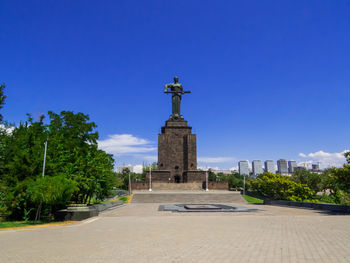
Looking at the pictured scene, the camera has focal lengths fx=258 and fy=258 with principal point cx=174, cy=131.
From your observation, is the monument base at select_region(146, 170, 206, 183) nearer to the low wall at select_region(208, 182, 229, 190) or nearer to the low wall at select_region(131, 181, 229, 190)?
the low wall at select_region(131, 181, 229, 190)

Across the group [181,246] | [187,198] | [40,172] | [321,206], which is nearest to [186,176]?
[187,198]

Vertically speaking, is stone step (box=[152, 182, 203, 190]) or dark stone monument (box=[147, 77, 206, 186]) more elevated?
dark stone monument (box=[147, 77, 206, 186])

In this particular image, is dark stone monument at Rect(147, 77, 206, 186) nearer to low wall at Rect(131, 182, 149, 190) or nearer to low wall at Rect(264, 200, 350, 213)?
low wall at Rect(131, 182, 149, 190)

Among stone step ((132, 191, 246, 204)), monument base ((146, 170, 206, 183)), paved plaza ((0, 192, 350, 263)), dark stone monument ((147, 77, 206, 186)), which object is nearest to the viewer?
paved plaza ((0, 192, 350, 263))

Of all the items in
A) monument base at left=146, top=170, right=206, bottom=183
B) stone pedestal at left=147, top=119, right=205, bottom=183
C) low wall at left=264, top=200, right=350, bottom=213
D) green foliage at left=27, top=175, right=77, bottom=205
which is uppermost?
stone pedestal at left=147, top=119, right=205, bottom=183

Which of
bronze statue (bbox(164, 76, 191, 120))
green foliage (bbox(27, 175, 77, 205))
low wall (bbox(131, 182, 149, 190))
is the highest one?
bronze statue (bbox(164, 76, 191, 120))

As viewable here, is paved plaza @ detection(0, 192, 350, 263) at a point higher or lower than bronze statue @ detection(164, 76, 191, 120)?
lower

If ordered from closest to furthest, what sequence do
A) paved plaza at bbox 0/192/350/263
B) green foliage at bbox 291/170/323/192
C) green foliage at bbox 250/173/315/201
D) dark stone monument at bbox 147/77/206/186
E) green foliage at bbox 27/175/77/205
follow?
paved plaza at bbox 0/192/350/263 < green foliage at bbox 27/175/77/205 < green foliage at bbox 250/173/315/201 < dark stone monument at bbox 147/77/206/186 < green foliage at bbox 291/170/323/192

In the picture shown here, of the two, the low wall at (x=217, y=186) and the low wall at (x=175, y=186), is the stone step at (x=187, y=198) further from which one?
the low wall at (x=175, y=186)

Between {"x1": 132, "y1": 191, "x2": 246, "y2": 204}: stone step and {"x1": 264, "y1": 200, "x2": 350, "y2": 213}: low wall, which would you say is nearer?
{"x1": 264, "y1": 200, "x2": 350, "y2": 213}: low wall

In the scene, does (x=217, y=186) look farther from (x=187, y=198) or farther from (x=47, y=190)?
(x=47, y=190)

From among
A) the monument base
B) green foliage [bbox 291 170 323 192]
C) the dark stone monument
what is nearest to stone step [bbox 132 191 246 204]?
the monument base

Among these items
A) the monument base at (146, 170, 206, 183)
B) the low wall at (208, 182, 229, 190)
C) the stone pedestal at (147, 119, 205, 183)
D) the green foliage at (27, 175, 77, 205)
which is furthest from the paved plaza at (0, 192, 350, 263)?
the stone pedestal at (147, 119, 205, 183)

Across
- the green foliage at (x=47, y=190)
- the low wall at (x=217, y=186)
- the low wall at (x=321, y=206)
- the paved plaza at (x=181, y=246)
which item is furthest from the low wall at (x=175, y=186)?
the paved plaza at (x=181, y=246)
